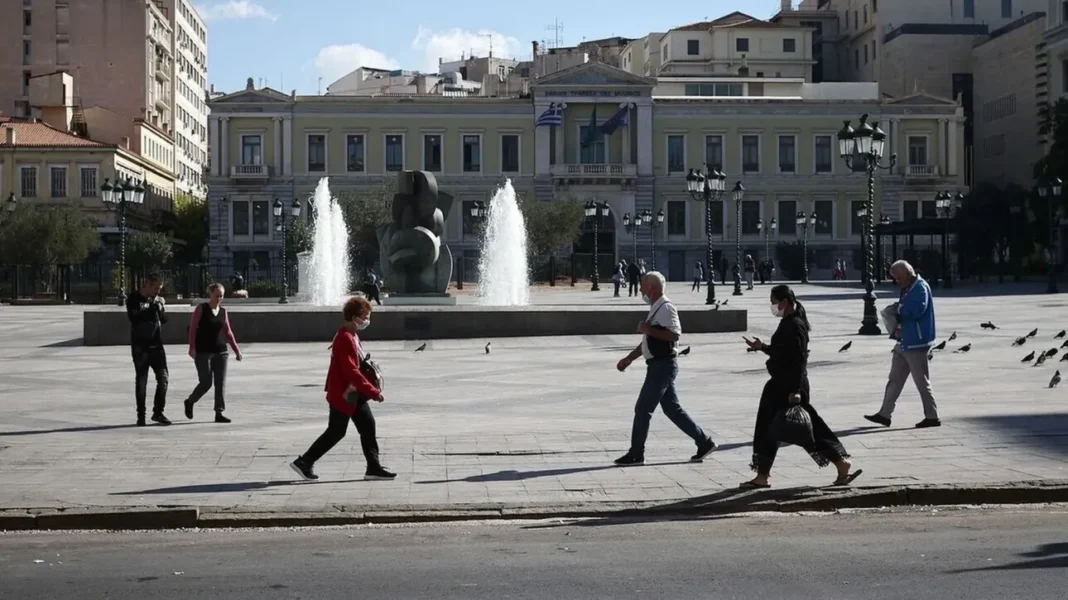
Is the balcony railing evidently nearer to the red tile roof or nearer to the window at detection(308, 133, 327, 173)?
the window at detection(308, 133, 327, 173)

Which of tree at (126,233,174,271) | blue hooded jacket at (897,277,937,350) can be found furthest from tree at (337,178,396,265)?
blue hooded jacket at (897,277,937,350)

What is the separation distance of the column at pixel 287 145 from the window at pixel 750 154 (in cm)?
2601

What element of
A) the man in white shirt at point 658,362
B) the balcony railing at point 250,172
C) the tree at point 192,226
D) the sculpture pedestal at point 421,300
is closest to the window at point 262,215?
the balcony railing at point 250,172

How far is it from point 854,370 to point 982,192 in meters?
67.9

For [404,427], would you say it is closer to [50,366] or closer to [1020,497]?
[1020,497]

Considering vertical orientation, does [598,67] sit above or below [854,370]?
above

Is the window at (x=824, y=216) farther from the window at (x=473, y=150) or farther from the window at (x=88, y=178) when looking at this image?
the window at (x=88, y=178)

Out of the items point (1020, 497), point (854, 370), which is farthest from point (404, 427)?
point (854, 370)

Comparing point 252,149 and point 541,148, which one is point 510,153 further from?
point 252,149

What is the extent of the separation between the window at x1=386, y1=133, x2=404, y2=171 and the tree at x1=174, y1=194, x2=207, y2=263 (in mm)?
12767

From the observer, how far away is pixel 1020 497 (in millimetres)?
10367

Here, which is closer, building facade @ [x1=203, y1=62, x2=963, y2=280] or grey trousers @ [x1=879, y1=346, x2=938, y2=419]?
grey trousers @ [x1=879, y1=346, x2=938, y2=419]

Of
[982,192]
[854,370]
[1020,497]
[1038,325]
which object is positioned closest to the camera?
[1020,497]

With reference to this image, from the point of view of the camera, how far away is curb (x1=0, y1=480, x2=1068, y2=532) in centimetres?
980
